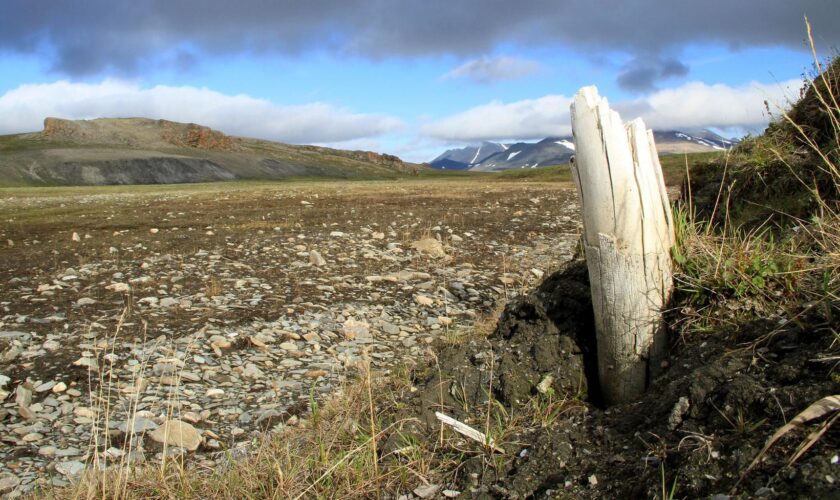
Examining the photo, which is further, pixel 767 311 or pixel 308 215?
pixel 308 215

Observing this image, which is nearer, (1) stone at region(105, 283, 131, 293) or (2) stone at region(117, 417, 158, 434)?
(2) stone at region(117, 417, 158, 434)

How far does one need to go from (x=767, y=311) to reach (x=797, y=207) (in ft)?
8.51

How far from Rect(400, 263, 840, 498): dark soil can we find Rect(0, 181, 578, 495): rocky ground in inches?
56.5

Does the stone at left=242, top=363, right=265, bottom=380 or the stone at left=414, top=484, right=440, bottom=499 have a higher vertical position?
the stone at left=414, top=484, right=440, bottom=499

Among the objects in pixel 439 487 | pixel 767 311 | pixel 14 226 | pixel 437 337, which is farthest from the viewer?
pixel 14 226

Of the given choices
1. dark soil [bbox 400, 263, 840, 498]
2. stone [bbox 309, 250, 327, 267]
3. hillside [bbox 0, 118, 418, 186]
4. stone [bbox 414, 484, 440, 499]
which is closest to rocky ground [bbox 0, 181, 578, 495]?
stone [bbox 309, 250, 327, 267]

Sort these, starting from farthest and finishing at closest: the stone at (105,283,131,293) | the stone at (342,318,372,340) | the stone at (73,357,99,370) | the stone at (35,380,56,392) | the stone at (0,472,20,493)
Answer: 1. the stone at (105,283,131,293)
2. the stone at (342,318,372,340)
3. the stone at (73,357,99,370)
4. the stone at (35,380,56,392)
5. the stone at (0,472,20,493)

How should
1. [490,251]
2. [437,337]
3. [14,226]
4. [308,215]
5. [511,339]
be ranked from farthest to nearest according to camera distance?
[308,215]
[14,226]
[490,251]
[437,337]
[511,339]

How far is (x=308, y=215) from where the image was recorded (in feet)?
60.3

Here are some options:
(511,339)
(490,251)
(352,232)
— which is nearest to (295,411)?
(511,339)

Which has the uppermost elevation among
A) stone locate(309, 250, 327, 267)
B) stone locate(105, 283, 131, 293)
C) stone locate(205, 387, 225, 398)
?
stone locate(309, 250, 327, 267)

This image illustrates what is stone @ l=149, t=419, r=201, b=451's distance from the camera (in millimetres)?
5074

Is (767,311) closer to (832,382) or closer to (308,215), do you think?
(832,382)

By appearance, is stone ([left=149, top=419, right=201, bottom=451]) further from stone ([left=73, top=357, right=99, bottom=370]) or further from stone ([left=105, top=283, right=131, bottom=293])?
stone ([left=105, top=283, right=131, bottom=293])
